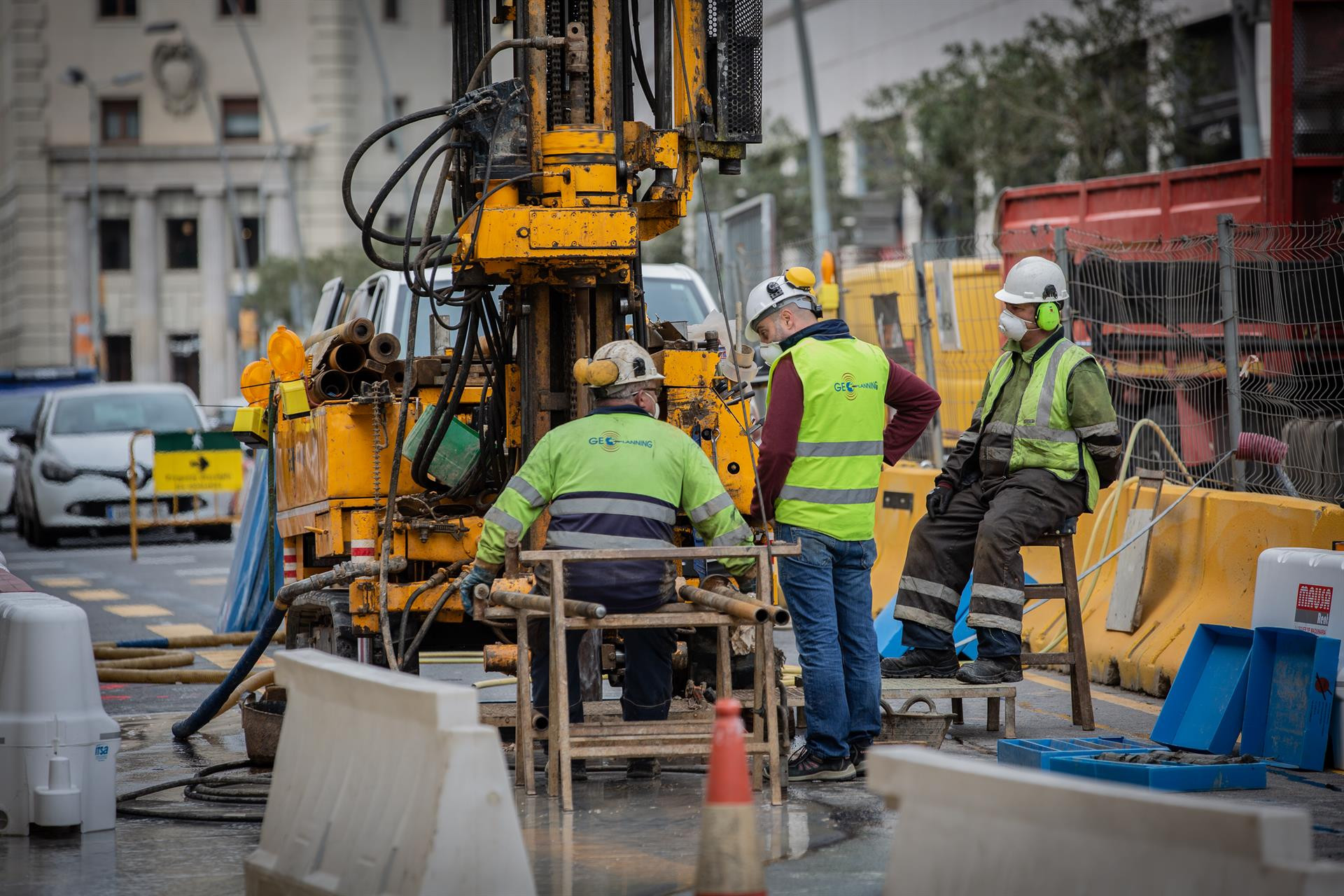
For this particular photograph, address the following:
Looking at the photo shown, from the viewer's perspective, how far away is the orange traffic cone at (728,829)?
4.76 m

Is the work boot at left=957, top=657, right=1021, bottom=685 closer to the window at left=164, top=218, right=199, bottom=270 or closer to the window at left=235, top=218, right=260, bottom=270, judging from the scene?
the window at left=235, top=218, right=260, bottom=270

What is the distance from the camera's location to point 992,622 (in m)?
8.38

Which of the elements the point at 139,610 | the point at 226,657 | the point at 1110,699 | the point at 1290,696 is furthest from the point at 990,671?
the point at 139,610

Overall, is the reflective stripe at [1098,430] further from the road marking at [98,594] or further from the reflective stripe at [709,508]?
the road marking at [98,594]

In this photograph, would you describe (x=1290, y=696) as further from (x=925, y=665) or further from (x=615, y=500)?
(x=615, y=500)

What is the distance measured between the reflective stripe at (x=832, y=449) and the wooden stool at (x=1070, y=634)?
1.44 m

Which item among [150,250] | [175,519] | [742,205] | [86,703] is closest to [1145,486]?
[86,703]

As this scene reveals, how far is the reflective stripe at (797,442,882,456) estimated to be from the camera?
7.50 meters

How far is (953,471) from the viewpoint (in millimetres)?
8898

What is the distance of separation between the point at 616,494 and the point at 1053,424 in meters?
2.51

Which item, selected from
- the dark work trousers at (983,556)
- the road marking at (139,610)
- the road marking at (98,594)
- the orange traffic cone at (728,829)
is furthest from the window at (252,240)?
the orange traffic cone at (728,829)

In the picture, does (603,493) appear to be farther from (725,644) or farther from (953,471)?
(953,471)

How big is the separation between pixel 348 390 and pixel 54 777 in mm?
2675

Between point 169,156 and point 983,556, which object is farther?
point 169,156
